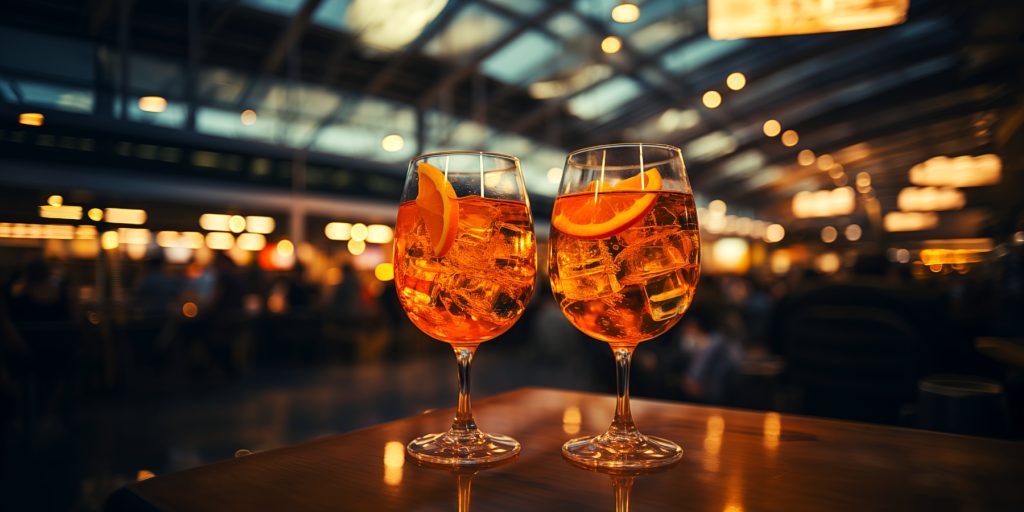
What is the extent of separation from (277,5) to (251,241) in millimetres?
4568

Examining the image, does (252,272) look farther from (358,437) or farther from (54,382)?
(358,437)

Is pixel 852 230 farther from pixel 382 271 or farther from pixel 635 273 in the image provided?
pixel 635 273

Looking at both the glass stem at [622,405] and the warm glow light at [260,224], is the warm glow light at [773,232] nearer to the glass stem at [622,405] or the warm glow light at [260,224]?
the warm glow light at [260,224]

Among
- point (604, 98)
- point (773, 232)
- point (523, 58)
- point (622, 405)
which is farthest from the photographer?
point (773, 232)

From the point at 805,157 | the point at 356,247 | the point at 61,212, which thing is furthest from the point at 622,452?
the point at 805,157

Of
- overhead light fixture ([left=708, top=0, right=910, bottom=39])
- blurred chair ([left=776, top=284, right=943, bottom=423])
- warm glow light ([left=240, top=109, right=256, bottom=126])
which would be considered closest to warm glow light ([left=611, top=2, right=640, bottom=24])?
overhead light fixture ([left=708, top=0, right=910, bottom=39])

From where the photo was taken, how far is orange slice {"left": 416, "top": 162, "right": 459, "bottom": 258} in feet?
2.12

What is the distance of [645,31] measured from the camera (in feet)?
43.3

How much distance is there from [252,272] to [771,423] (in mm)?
10102

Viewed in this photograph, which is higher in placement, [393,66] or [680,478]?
[393,66]

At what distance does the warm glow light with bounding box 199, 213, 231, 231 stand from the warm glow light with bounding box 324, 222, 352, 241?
2.02m

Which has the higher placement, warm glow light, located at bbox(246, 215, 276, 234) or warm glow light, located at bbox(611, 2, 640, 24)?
warm glow light, located at bbox(611, 2, 640, 24)

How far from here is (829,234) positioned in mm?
22109

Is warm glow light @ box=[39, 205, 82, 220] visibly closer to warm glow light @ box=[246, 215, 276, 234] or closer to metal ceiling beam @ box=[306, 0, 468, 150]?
warm glow light @ box=[246, 215, 276, 234]
